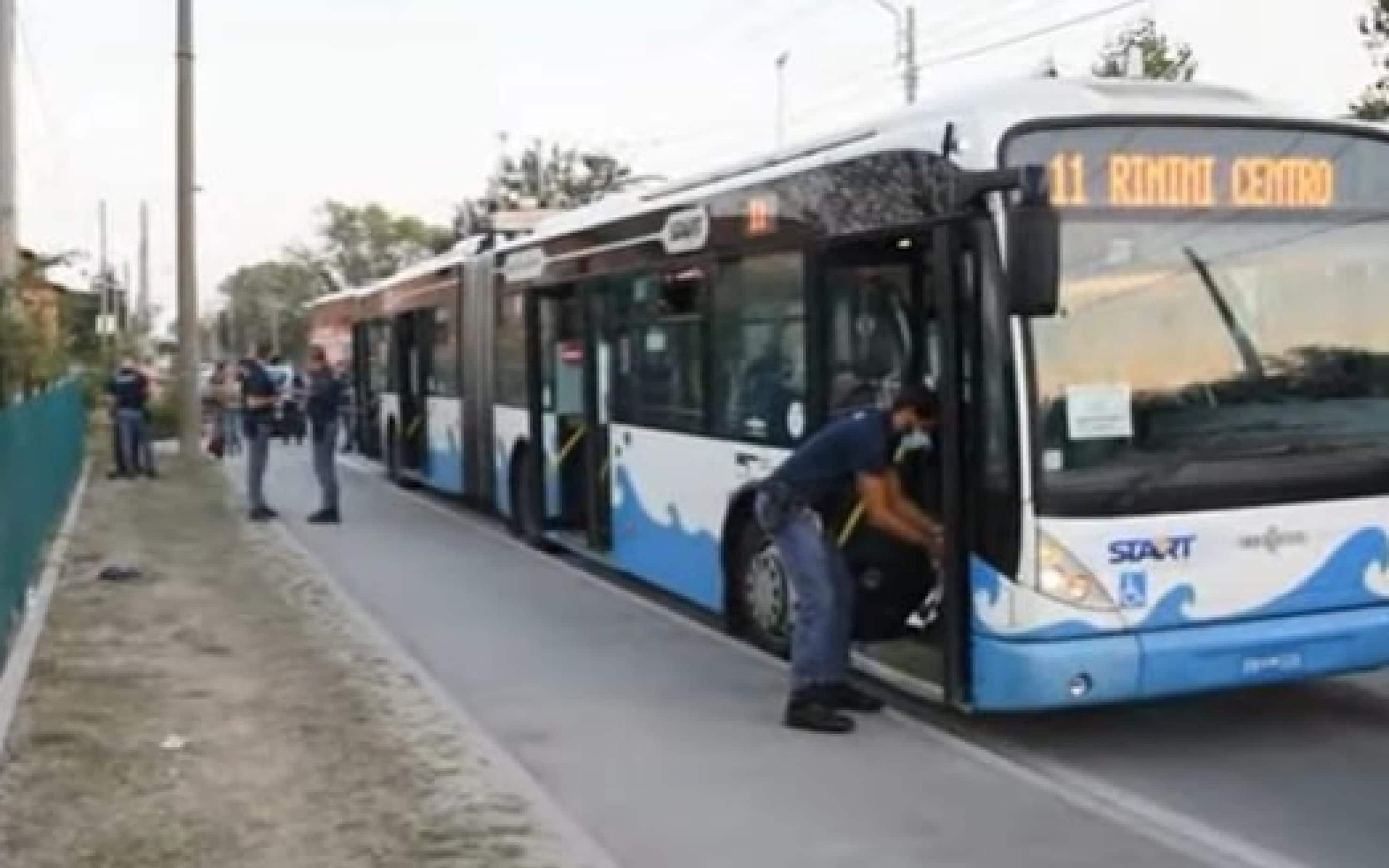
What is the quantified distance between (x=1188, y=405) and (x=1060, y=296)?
736 millimetres

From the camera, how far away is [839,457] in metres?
9.00

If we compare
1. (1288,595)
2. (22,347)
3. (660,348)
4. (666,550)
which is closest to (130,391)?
(22,347)

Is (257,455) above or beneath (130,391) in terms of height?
beneath

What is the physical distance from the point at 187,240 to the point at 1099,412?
964 inches

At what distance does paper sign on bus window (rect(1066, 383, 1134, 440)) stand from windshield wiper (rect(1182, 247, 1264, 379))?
0.57 metres

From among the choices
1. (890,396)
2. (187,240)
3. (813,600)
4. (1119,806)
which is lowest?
(1119,806)

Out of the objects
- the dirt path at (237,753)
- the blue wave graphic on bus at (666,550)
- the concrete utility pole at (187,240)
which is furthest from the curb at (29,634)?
the concrete utility pole at (187,240)

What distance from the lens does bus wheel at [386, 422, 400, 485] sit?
25359 mm

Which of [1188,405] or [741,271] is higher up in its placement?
[741,271]

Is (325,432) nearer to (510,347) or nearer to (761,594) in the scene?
(510,347)

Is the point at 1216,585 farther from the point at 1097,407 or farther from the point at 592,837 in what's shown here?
the point at 592,837

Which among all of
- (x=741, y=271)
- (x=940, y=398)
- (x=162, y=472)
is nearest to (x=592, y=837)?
(x=940, y=398)

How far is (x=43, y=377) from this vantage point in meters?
19.4

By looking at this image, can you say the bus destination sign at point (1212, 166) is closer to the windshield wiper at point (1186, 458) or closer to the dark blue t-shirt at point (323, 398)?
the windshield wiper at point (1186, 458)
